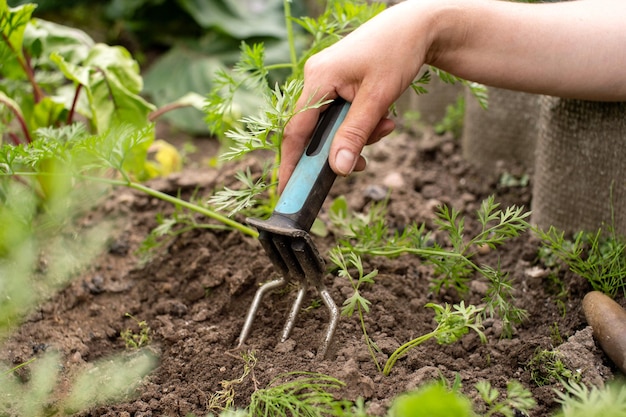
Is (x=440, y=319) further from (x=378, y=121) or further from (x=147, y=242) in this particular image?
(x=147, y=242)

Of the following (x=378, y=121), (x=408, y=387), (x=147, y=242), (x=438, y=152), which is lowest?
(x=438, y=152)

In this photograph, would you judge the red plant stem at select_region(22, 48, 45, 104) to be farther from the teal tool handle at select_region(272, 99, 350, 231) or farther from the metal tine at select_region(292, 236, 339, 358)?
the metal tine at select_region(292, 236, 339, 358)

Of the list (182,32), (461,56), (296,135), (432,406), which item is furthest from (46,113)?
(182,32)

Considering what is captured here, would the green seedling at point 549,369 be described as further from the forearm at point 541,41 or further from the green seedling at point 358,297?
the forearm at point 541,41

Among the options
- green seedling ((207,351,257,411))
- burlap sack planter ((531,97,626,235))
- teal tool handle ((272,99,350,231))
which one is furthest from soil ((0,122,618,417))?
teal tool handle ((272,99,350,231))

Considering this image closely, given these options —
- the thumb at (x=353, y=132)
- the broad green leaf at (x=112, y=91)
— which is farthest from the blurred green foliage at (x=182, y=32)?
the thumb at (x=353, y=132)

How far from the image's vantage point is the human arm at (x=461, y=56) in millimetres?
1514

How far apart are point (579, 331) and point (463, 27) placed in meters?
0.74

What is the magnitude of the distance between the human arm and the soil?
1.19ft

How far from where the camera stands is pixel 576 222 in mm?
1985

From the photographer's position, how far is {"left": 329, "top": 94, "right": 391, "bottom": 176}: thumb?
148 centimetres

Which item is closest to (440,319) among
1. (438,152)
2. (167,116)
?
(438,152)

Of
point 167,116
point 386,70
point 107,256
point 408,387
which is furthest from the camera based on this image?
point 167,116

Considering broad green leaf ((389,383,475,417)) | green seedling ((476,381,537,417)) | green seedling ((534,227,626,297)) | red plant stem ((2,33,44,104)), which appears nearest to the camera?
broad green leaf ((389,383,475,417))
